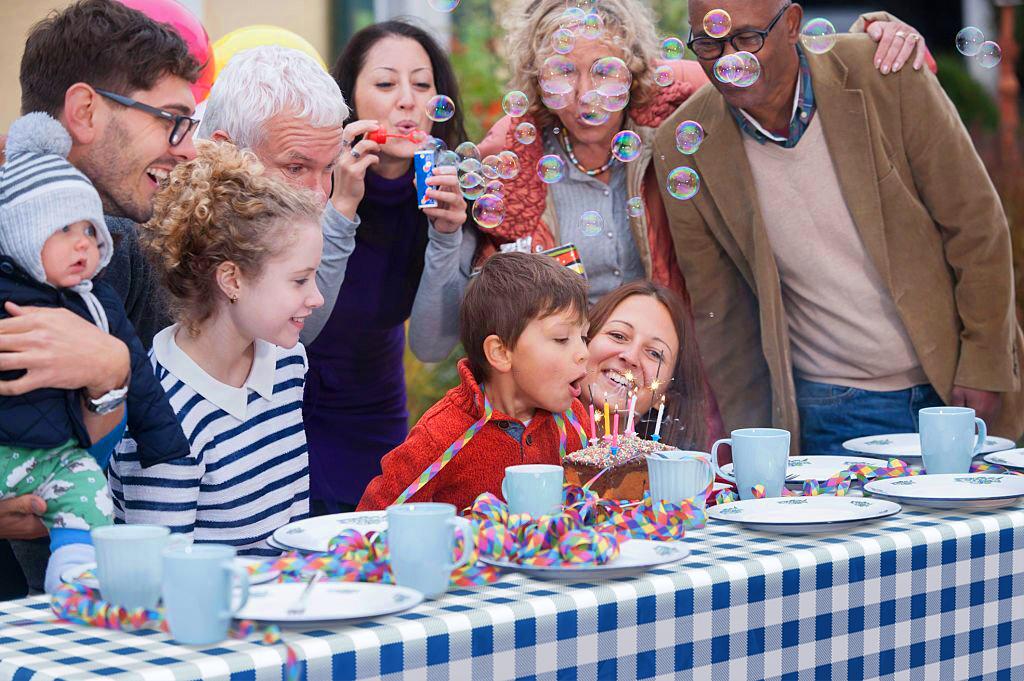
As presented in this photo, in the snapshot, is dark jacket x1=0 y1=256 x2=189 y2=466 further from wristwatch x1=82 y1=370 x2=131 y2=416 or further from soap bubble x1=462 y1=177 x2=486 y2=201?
soap bubble x1=462 y1=177 x2=486 y2=201

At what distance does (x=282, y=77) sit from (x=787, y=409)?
166 centimetres

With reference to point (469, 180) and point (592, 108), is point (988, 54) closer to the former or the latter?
point (592, 108)

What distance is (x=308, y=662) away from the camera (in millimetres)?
1595

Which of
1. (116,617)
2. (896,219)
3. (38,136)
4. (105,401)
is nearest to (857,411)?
(896,219)

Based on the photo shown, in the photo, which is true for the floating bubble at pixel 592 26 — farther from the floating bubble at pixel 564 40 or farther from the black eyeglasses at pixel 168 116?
the black eyeglasses at pixel 168 116

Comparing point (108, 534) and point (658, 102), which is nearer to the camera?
point (108, 534)

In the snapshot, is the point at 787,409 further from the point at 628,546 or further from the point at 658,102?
the point at 628,546

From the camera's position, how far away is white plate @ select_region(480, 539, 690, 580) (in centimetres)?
188

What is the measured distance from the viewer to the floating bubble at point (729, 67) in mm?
3188

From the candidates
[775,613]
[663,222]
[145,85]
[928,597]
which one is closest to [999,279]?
[663,222]

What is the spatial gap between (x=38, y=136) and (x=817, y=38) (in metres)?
2.02

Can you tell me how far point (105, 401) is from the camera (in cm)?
229

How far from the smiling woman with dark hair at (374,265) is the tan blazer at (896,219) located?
26.5 inches

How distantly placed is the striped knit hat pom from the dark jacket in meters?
0.29
